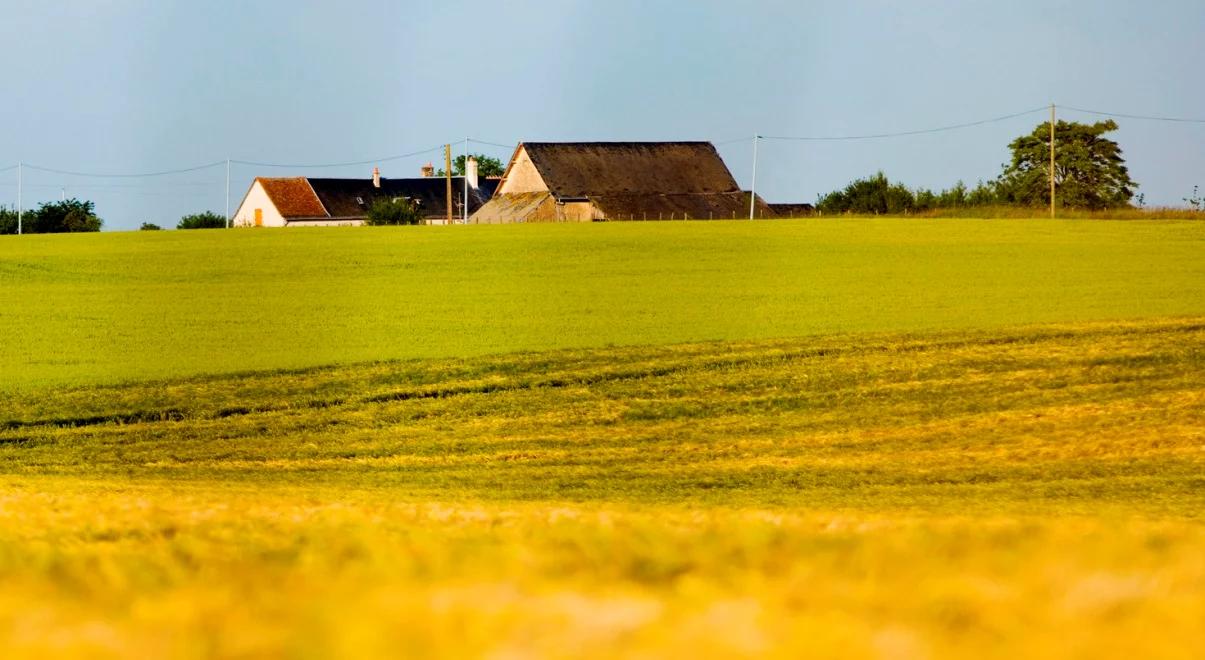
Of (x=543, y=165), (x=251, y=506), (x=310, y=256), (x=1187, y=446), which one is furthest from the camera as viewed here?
(x=543, y=165)

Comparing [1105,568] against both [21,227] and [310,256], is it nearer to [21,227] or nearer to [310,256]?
[310,256]

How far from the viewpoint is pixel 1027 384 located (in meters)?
15.2

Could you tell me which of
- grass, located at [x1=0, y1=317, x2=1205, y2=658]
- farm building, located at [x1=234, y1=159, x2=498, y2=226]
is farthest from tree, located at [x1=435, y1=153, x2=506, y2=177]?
grass, located at [x1=0, y1=317, x2=1205, y2=658]

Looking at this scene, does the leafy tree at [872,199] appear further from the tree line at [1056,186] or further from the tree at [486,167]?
the tree at [486,167]

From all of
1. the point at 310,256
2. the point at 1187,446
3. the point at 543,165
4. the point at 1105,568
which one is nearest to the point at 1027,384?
the point at 1187,446

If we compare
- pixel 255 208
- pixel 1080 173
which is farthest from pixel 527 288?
pixel 255 208

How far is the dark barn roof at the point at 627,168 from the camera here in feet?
242

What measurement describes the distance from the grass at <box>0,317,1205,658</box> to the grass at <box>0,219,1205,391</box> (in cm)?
165

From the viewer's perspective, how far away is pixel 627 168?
7444cm

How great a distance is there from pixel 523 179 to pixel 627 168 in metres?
6.22

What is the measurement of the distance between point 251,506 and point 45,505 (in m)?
0.76

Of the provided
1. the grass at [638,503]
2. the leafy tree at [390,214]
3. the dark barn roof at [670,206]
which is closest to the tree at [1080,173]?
the dark barn roof at [670,206]

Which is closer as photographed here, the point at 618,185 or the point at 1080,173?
the point at 1080,173

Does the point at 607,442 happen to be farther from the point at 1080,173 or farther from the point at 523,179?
the point at 523,179
